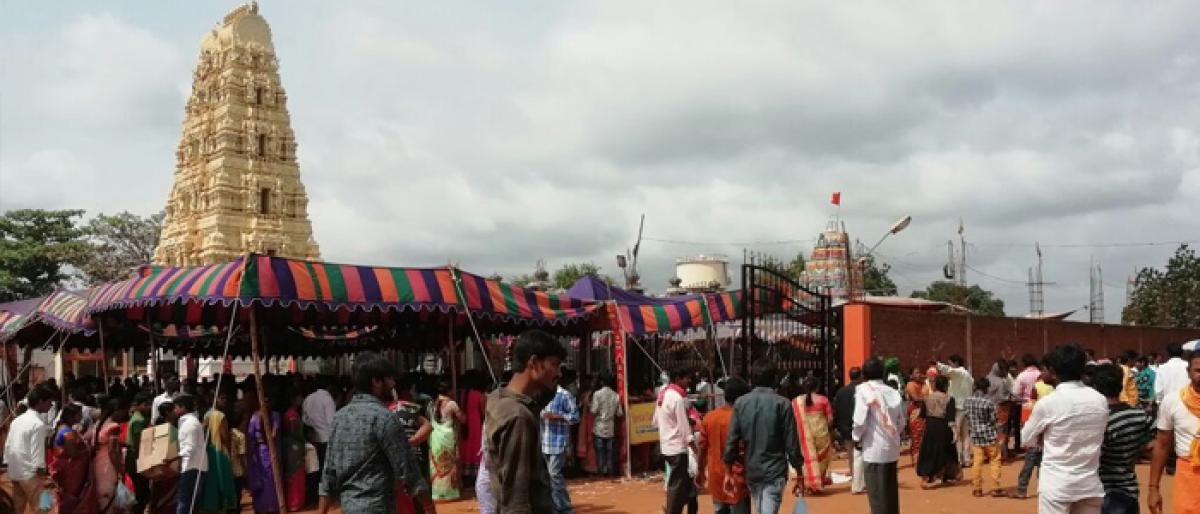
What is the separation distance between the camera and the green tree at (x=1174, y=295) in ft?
114

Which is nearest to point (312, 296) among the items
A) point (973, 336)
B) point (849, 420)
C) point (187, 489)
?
point (187, 489)

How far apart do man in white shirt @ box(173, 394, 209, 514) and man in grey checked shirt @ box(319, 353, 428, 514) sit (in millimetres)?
4514

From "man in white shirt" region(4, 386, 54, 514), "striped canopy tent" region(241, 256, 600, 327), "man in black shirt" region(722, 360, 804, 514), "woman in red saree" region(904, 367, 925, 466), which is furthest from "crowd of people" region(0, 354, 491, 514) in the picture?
"woman in red saree" region(904, 367, 925, 466)

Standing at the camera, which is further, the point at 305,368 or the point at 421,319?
the point at 305,368

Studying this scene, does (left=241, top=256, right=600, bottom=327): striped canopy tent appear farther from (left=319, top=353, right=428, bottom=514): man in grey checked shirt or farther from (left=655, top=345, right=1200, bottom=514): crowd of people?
(left=319, top=353, right=428, bottom=514): man in grey checked shirt

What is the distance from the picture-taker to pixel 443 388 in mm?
11766

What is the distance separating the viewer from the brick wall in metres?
15.9

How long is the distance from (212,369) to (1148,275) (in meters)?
35.7

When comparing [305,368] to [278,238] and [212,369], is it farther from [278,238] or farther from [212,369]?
[278,238]

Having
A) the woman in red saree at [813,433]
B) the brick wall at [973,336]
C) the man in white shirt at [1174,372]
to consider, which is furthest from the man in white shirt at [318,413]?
the man in white shirt at [1174,372]

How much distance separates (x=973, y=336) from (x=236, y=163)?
102 ft

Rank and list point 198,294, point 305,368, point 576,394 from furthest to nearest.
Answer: point 305,368
point 576,394
point 198,294

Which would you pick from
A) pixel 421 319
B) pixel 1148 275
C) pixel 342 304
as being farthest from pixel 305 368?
pixel 1148 275

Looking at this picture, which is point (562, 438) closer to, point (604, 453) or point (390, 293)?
point (390, 293)
